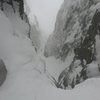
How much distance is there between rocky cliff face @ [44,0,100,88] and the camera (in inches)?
605

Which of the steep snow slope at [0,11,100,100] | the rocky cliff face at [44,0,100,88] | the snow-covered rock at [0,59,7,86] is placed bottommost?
the rocky cliff face at [44,0,100,88]

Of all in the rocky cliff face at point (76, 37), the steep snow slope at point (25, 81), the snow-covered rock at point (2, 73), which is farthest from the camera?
the rocky cliff face at point (76, 37)

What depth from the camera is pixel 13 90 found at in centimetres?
642

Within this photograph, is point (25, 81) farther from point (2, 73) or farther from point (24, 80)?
point (2, 73)

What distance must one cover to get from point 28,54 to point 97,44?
6565 millimetres

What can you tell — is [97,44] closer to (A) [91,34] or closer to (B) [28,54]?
(A) [91,34]

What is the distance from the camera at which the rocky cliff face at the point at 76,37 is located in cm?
1537

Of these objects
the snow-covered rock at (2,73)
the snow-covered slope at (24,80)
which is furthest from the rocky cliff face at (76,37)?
the snow-covered rock at (2,73)

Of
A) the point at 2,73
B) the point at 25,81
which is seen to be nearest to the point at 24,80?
the point at 25,81

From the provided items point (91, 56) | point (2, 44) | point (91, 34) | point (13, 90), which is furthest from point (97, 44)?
point (13, 90)

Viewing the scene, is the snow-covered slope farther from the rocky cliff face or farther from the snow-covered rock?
the rocky cliff face

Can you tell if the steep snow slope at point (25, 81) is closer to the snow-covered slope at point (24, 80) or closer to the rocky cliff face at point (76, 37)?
the snow-covered slope at point (24, 80)

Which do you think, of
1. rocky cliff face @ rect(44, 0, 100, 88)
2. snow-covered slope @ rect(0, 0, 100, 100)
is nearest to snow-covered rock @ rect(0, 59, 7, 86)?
snow-covered slope @ rect(0, 0, 100, 100)

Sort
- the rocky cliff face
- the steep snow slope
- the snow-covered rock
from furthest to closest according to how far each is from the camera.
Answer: the rocky cliff face → the snow-covered rock → the steep snow slope
